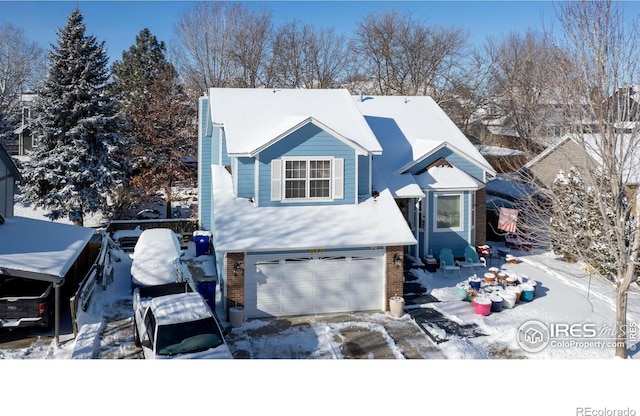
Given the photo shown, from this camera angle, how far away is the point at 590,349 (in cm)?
1072

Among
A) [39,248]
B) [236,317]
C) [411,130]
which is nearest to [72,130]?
[39,248]

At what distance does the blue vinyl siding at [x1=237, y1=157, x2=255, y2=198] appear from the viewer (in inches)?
558

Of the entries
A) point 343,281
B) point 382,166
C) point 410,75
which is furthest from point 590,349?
point 410,75

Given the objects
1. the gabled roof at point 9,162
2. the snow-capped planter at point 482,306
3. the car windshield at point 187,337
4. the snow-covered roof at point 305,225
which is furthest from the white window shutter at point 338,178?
the gabled roof at point 9,162

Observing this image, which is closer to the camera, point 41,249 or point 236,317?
point 236,317

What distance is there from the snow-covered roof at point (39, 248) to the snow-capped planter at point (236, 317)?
3853 mm

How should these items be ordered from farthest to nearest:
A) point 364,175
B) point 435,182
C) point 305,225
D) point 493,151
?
point 493,151 < point 435,182 < point 364,175 < point 305,225

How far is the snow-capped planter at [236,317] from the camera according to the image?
1192cm

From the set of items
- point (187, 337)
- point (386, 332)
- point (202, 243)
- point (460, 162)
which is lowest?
point (386, 332)

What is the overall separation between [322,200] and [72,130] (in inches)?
534

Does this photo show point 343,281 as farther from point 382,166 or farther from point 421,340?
point 382,166

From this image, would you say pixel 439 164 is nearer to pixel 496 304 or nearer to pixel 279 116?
pixel 279 116

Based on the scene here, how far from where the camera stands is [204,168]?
19.9 metres

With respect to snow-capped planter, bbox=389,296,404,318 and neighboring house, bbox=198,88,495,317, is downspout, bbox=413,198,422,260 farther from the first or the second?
snow-capped planter, bbox=389,296,404,318
